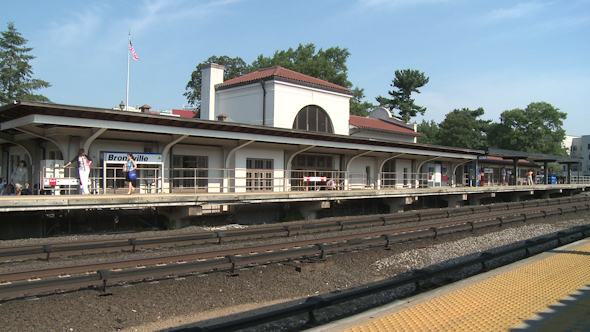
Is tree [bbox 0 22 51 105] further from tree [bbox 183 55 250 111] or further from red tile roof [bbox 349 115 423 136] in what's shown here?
red tile roof [bbox 349 115 423 136]

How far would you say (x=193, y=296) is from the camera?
23.6 feet

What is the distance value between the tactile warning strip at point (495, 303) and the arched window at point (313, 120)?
2099 cm

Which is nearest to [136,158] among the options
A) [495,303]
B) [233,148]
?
[233,148]

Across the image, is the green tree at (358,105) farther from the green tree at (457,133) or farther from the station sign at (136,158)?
the station sign at (136,158)

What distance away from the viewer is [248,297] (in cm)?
736

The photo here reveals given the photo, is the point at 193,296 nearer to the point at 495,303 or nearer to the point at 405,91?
the point at 495,303

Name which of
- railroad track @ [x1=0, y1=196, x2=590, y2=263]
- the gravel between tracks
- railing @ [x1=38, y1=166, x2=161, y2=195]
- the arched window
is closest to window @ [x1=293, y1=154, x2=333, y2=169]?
the arched window

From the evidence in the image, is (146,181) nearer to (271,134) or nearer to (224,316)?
(271,134)

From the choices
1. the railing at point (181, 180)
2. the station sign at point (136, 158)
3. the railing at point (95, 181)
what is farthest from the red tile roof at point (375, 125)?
the station sign at point (136, 158)

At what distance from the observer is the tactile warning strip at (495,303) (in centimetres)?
484

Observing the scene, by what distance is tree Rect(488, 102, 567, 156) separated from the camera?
3046 inches

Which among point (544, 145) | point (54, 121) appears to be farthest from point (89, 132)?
point (544, 145)

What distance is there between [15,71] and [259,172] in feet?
135

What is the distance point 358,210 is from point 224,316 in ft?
55.5
